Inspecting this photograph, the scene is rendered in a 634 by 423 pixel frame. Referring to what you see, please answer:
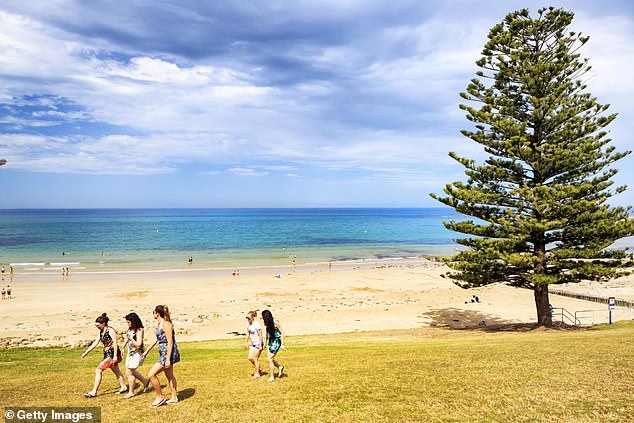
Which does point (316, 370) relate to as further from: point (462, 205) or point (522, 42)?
point (522, 42)

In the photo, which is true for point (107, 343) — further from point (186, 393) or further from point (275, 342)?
point (275, 342)

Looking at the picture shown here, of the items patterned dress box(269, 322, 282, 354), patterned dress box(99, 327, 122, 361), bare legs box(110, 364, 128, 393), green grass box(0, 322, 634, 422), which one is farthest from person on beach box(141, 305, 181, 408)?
patterned dress box(269, 322, 282, 354)

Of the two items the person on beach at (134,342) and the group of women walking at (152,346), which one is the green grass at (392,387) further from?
the person on beach at (134,342)

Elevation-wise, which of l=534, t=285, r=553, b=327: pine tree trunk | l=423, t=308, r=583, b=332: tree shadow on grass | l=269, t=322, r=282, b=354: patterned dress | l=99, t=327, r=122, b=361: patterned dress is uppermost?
l=99, t=327, r=122, b=361: patterned dress

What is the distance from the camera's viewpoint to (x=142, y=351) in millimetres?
8227

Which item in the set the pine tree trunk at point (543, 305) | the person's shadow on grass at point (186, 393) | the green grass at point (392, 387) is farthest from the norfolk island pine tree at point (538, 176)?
the person's shadow on grass at point (186, 393)

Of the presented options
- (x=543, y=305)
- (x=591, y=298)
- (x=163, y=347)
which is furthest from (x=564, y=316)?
(x=163, y=347)

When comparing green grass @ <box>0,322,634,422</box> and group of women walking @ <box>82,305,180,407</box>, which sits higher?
group of women walking @ <box>82,305,180,407</box>

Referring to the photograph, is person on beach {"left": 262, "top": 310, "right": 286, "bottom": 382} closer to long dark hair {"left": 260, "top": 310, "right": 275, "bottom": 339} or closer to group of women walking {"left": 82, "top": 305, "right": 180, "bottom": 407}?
long dark hair {"left": 260, "top": 310, "right": 275, "bottom": 339}

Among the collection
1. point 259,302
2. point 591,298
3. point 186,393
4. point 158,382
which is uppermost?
point 158,382

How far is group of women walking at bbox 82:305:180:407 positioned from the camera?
7.63m

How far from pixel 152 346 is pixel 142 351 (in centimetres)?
52

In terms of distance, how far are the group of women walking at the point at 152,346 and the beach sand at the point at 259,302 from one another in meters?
12.3

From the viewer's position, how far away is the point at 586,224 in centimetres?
1856
